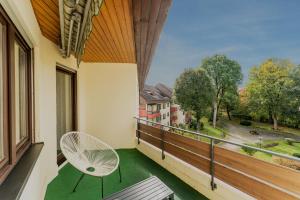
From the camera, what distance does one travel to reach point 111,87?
492 centimetres

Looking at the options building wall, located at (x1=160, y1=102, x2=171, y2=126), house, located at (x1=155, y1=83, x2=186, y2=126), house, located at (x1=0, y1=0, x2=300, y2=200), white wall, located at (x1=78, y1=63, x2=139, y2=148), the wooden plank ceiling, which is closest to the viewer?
house, located at (x1=0, y1=0, x2=300, y2=200)

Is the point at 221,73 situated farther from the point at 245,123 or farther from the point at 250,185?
the point at 250,185

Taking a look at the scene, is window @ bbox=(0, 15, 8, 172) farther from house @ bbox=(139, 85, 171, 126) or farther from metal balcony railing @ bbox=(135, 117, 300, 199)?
house @ bbox=(139, 85, 171, 126)

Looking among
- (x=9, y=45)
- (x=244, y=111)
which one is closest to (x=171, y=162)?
(x=9, y=45)

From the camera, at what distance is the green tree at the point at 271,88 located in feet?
58.9

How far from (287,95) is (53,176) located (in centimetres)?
2025

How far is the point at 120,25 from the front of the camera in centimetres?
255

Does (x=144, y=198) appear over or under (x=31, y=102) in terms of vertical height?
under

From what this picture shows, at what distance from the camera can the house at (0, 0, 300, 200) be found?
1629 mm

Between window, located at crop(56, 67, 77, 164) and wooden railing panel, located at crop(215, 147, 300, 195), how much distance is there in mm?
2868

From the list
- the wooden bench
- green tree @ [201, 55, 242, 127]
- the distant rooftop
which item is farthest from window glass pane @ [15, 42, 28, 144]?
green tree @ [201, 55, 242, 127]

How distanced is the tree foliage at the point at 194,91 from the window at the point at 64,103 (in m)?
12.8

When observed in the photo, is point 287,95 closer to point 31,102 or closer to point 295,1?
point 295,1

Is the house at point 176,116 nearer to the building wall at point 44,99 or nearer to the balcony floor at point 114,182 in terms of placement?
the balcony floor at point 114,182
